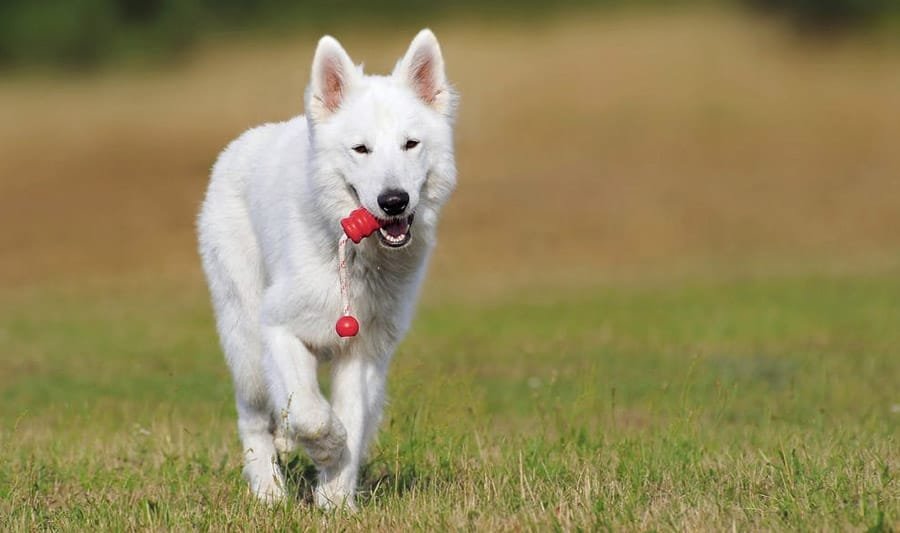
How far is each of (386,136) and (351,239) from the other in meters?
0.50

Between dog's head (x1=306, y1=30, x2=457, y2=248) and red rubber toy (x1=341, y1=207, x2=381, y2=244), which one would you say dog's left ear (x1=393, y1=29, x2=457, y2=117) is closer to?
dog's head (x1=306, y1=30, x2=457, y2=248)

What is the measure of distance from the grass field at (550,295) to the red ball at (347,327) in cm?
79

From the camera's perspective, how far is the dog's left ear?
21.5 feet

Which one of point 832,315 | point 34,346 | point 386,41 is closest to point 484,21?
point 386,41

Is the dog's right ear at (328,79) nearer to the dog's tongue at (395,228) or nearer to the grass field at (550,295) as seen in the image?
the dog's tongue at (395,228)

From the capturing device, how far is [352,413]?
21.5 ft

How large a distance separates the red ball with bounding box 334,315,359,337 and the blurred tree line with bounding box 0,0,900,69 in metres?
24.2

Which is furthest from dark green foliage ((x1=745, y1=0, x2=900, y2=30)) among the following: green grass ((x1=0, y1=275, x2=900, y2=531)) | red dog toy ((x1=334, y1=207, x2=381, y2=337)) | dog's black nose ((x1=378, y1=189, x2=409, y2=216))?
dog's black nose ((x1=378, y1=189, x2=409, y2=216))

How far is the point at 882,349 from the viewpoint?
13883 mm

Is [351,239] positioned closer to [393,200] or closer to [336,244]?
[336,244]

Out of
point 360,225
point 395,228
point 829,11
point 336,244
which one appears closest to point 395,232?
point 395,228

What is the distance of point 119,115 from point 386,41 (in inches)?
249

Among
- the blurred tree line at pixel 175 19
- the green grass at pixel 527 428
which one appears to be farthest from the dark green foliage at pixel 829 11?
the green grass at pixel 527 428

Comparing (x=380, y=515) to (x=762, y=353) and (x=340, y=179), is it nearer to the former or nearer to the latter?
(x=340, y=179)
